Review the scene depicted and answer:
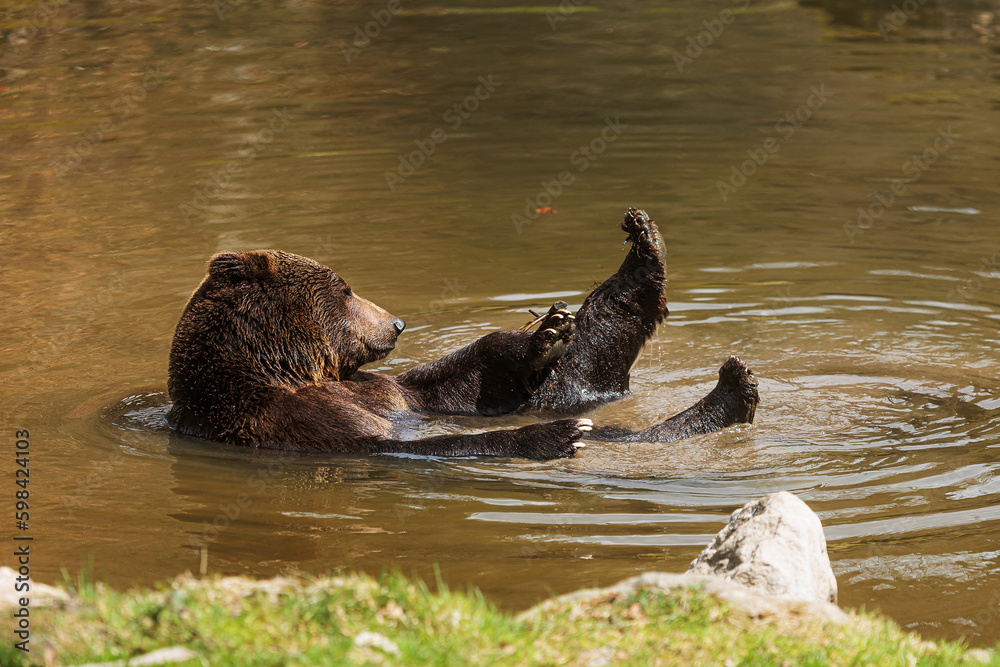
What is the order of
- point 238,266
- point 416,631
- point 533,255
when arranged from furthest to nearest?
point 533,255, point 238,266, point 416,631

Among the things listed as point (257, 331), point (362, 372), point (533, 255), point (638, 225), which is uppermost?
point (638, 225)

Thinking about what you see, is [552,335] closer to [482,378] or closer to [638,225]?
[482,378]

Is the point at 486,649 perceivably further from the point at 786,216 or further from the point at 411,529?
the point at 786,216

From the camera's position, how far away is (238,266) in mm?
7102

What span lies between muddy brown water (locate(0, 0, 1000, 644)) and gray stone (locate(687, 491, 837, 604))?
475 millimetres

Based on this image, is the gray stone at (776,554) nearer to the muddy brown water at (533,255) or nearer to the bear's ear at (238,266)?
the muddy brown water at (533,255)

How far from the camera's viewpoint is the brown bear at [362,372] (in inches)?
278

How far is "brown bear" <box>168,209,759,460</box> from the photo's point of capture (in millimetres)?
7055

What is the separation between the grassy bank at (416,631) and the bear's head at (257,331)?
277 centimetres

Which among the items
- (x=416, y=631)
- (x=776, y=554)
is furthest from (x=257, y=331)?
(x=776, y=554)

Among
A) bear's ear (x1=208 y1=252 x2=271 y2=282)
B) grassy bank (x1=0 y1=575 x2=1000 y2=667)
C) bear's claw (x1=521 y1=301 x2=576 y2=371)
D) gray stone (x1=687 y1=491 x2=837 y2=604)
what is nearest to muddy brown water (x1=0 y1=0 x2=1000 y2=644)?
gray stone (x1=687 y1=491 x2=837 y2=604)

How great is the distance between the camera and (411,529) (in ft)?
20.0

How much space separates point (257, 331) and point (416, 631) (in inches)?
139

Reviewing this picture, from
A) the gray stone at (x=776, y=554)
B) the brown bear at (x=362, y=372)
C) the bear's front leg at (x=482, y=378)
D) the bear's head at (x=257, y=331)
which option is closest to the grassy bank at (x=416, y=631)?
the gray stone at (x=776, y=554)
